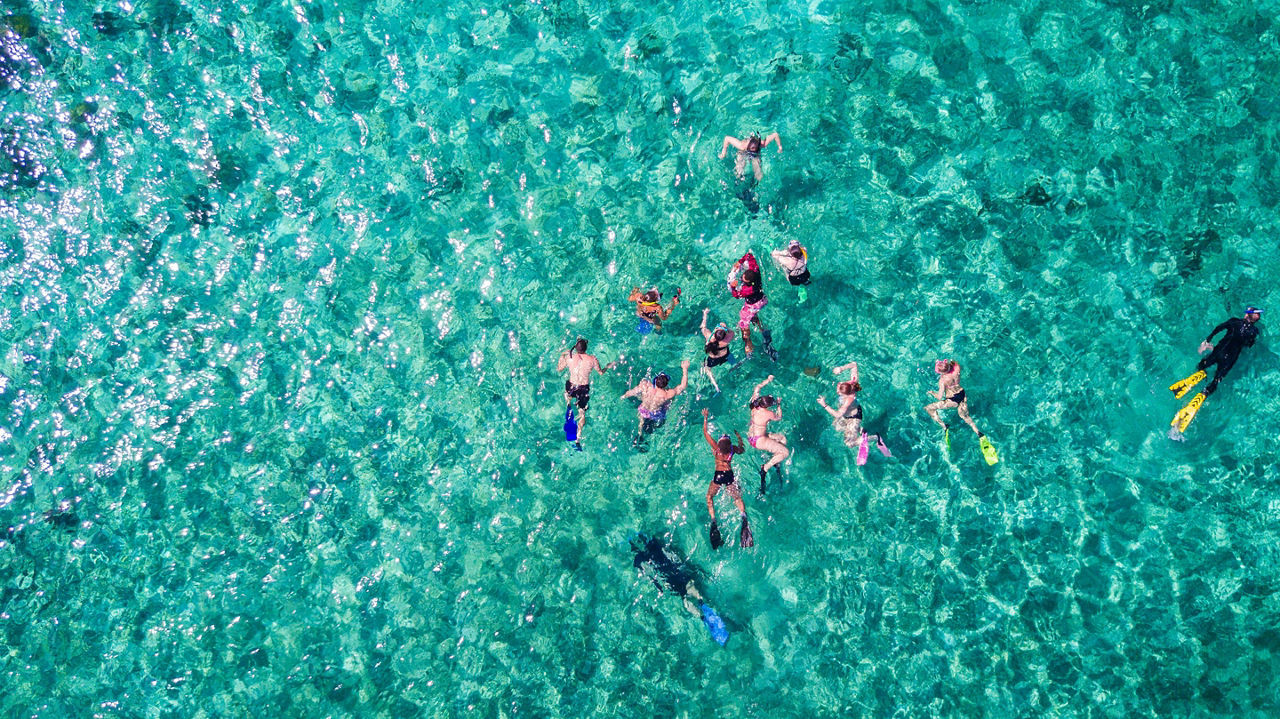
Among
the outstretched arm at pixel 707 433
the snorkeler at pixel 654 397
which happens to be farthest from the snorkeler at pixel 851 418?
the snorkeler at pixel 654 397

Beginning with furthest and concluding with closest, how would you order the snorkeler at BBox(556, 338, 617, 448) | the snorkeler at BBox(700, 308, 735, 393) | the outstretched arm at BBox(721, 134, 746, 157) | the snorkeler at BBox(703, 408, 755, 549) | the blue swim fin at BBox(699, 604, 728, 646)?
the outstretched arm at BBox(721, 134, 746, 157)
the snorkeler at BBox(556, 338, 617, 448)
the snorkeler at BBox(700, 308, 735, 393)
the blue swim fin at BBox(699, 604, 728, 646)
the snorkeler at BBox(703, 408, 755, 549)

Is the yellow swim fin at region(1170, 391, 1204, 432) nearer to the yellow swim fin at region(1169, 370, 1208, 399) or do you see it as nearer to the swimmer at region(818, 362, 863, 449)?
the yellow swim fin at region(1169, 370, 1208, 399)

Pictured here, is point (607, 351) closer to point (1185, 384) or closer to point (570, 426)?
point (570, 426)

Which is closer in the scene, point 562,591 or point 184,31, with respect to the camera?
point 562,591

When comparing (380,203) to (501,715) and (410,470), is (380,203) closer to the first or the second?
(410,470)

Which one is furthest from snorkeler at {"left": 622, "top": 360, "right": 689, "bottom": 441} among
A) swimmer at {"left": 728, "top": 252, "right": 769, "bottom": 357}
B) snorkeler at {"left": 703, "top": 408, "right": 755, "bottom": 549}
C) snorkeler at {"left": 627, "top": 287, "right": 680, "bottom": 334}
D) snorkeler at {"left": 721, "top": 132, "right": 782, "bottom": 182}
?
snorkeler at {"left": 721, "top": 132, "right": 782, "bottom": 182}

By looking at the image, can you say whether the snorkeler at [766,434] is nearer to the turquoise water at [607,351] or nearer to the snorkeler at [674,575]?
the turquoise water at [607,351]

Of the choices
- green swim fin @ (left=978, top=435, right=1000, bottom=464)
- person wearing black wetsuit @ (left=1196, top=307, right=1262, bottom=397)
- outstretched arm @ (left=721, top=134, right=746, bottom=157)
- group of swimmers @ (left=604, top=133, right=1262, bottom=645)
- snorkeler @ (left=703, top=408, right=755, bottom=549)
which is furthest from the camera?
outstretched arm @ (left=721, top=134, right=746, bottom=157)

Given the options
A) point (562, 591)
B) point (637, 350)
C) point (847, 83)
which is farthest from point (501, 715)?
point (847, 83)
